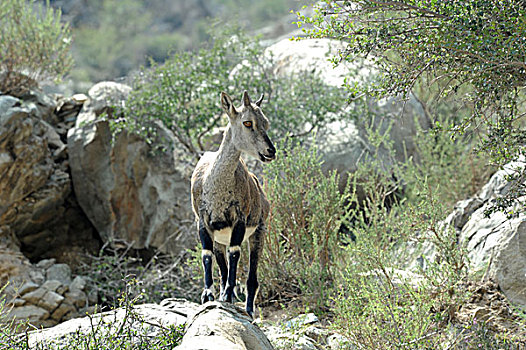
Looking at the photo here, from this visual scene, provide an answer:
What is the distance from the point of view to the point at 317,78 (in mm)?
10305

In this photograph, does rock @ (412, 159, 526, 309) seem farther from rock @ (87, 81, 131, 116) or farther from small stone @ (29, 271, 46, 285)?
rock @ (87, 81, 131, 116)

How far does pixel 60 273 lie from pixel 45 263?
13.3 inches

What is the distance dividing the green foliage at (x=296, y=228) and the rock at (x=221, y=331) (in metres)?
2.25

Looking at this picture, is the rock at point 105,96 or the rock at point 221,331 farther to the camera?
the rock at point 105,96

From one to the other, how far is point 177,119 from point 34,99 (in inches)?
107

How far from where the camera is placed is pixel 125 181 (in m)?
9.84

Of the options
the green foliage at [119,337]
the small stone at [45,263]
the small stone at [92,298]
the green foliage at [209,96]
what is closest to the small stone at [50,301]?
the small stone at [92,298]

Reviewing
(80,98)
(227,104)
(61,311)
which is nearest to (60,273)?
(61,311)

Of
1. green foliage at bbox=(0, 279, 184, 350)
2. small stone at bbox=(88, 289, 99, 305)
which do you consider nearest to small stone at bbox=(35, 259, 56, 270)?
small stone at bbox=(88, 289, 99, 305)

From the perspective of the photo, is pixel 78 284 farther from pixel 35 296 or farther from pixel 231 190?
pixel 231 190

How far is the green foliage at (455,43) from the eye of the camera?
428 centimetres

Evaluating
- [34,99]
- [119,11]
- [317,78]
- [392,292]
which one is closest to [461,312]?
[392,292]

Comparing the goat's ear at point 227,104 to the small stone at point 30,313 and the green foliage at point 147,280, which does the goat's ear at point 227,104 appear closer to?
the green foliage at point 147,280

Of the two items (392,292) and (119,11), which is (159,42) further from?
(392,292)
